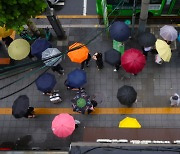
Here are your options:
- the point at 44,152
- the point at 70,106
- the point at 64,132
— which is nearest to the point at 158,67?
the point at 70,106

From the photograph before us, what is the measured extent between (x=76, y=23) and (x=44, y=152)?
878 centimetres

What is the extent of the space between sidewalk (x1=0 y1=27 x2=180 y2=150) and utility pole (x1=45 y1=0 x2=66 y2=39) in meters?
1.59

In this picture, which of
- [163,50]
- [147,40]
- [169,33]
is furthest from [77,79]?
[169,33]

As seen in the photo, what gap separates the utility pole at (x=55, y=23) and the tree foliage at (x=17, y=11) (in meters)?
2.25

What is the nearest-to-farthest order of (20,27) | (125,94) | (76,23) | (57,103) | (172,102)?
1. (20,27)
2. (125,94)
3. (172,102)
4. (57,103)
5. (76,23)

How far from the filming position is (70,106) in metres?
17.9

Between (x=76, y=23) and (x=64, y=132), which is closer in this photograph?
(x=64, y=132)

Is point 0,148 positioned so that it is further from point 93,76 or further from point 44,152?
point 93,76

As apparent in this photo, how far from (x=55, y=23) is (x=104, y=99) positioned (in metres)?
5.19

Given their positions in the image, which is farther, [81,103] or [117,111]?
[117,111]

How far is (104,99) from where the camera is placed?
17891 millimetres

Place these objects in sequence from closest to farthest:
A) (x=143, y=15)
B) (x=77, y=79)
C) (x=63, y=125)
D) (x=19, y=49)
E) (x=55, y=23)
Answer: (x=63, y=125) → (x=77, y=79) → (x=143, y=15) → (x=19, y=49) → (x=55, y=23)

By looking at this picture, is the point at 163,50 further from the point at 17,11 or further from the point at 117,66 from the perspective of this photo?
the point at 17,11

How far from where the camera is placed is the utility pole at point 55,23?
17.0 m
